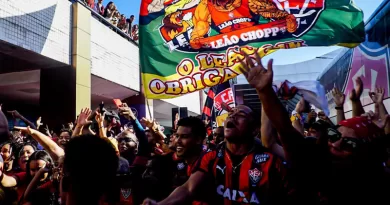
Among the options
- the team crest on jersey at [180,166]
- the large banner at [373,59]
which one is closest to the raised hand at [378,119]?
the team crest on jersey at [180,166]

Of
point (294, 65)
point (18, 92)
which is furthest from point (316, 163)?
point (294, 65)

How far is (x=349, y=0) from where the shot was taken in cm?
612

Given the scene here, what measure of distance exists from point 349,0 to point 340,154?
4273 millimetres

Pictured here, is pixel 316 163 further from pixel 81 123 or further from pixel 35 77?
pixel 35 77

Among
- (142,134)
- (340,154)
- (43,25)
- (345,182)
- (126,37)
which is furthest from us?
(126,37)

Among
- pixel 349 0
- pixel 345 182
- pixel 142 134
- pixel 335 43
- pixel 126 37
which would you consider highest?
pixel 126 37

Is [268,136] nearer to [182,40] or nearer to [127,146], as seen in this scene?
A: [127,146]

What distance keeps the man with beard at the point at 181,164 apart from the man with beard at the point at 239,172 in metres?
0.78

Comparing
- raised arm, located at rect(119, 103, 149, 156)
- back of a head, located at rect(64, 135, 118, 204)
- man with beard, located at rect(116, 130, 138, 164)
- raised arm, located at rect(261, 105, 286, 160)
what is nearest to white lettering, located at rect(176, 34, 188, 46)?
raised arm, located at rect(119, 103, 149, 156)

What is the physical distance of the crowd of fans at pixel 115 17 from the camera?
1473 cm

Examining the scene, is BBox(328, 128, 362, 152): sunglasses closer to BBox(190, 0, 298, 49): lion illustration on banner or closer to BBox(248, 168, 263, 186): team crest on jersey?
BBox(248, 168, 263, 186): team crest on jersey

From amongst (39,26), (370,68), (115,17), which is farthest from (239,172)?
(115,17)

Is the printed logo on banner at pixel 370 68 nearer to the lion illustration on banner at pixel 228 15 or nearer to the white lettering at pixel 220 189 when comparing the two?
the lion illustration on banner at pixel 228 15

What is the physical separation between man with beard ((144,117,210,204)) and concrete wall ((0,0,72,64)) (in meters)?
7.92
